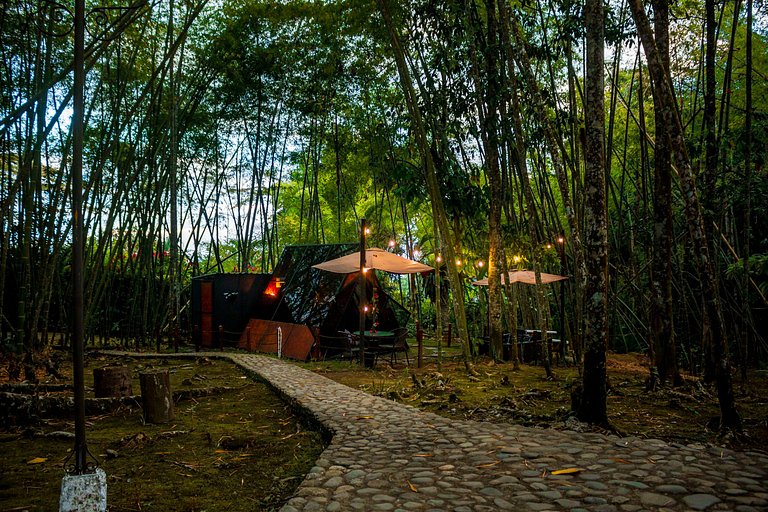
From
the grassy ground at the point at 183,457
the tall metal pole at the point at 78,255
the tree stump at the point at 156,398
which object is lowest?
the grassy ground at the point at 183,457

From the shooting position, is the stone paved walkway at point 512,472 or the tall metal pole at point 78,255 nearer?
the tall metal pole at point 78,255

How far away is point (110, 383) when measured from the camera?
4539mm

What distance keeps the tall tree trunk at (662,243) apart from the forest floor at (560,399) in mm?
323

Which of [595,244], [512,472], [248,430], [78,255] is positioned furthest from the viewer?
[248,430]

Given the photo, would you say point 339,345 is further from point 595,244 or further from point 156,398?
point 595,244

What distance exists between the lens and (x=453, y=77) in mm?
6805

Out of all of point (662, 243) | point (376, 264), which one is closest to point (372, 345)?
point (376, 264)

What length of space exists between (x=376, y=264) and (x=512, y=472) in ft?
17.1

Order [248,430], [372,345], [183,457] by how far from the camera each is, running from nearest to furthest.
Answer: [183,457], [248,430], [372,345]

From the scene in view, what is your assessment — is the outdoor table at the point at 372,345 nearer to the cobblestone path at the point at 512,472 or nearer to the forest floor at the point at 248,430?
the forest floor at the point at 248,430

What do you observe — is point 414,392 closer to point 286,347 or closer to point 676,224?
point 286,347

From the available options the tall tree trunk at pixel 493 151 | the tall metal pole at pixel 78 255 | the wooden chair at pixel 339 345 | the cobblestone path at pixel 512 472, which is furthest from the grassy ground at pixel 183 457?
the tall tree trunk at pixel 493 151

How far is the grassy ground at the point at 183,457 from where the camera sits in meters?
2.50

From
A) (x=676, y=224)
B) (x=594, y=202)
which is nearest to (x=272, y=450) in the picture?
(x=594, y=202)
